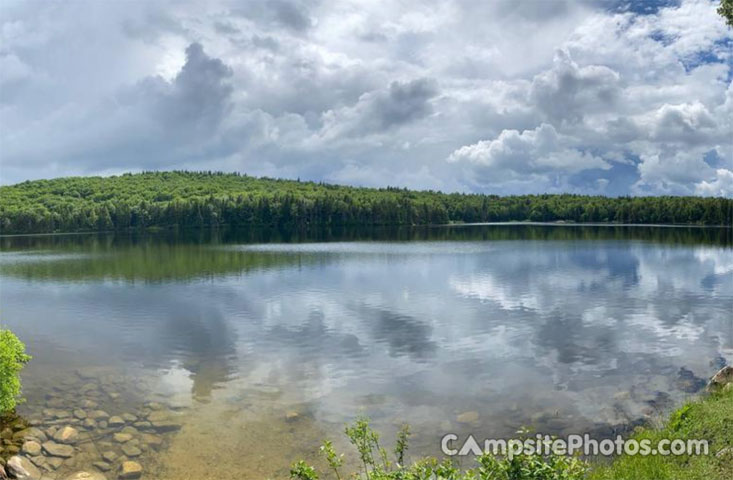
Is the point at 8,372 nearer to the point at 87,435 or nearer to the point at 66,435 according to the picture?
the point at 66,435

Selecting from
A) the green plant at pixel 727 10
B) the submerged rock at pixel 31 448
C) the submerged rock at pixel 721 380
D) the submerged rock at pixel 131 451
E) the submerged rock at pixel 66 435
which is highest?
the green plant at pixel 727 10

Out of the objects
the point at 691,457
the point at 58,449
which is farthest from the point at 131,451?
the point at 691,457

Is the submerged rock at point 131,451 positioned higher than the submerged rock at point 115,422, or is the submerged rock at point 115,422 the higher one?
the submerged rock at point 115,422

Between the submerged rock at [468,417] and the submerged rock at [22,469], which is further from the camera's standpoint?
the submerged rock at [468,417]

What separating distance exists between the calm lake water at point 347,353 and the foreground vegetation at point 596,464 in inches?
159

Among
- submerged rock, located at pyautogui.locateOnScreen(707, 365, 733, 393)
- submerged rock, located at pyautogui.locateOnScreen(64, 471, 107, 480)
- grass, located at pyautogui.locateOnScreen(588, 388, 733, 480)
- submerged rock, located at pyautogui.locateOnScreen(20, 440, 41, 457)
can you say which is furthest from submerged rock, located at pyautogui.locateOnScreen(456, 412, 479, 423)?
submerged rock, located at pyautogui.locateOnScreen(20, 440, 41, 457)

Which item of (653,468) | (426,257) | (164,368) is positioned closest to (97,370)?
(164,368)

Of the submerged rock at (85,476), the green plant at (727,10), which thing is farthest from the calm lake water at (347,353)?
the green plant at (727,10)

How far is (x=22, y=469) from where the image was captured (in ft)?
59.3

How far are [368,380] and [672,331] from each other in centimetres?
2307

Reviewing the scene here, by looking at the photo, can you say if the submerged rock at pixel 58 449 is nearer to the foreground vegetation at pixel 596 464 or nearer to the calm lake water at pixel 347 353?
the calm lake water at pixel 347 353

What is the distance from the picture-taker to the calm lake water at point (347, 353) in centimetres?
2141

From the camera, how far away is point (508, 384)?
85.3 feet

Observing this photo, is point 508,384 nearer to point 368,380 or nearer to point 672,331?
point 368,380
